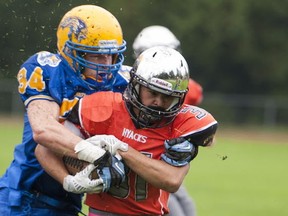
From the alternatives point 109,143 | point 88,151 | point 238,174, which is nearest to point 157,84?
point 109,143

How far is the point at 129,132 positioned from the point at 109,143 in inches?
9.8

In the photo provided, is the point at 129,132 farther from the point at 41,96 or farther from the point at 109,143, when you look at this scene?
the point at 41,96

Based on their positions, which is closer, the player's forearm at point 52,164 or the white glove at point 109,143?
the white glove at point 109,143

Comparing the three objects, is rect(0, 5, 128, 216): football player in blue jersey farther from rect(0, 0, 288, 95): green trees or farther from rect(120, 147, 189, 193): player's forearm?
rect(0, 0, 288, 95): green trees

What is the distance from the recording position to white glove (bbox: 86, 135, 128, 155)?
401cm

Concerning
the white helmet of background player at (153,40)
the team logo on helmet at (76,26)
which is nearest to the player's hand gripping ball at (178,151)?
the team logo on helmet at (76,26)

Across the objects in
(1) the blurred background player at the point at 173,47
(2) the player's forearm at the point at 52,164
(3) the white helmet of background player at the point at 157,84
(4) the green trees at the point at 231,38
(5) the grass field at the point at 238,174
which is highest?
(3) the white helmet of background player at the point at 157,84

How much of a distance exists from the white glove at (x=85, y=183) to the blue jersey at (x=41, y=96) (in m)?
0.40

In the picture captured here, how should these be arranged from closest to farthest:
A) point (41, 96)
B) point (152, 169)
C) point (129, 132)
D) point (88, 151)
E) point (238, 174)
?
point (88, 151)
point (152, 169)
point (129, 132)
point (41, 96)
point (238, 174)

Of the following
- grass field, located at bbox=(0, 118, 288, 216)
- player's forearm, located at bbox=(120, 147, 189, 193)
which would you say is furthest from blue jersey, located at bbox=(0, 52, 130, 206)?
grass field, located at bbox=(0, 118, 288, 216)

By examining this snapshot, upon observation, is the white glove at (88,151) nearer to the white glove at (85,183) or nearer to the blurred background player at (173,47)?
the white glove at (85,183)

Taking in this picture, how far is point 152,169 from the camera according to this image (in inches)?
162

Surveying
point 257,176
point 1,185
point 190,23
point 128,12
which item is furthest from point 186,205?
point 190,23

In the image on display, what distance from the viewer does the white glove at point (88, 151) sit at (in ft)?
13.0
